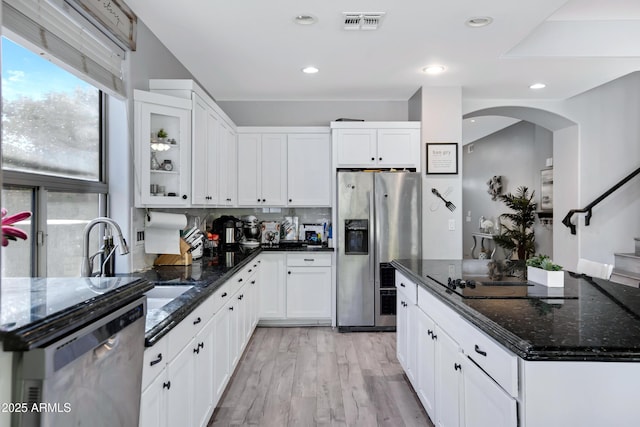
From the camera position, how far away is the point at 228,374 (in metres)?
2.83

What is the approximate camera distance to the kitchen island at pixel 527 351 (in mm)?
1220

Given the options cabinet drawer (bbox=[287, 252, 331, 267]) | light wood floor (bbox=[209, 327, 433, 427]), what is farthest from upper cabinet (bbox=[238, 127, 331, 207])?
light wood floor (bbox=[209, 327, 433, 427])

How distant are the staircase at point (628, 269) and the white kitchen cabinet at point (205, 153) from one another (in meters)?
4.33

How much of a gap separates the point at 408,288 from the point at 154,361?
5.90 feet

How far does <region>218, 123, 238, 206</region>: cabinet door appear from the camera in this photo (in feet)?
12.5

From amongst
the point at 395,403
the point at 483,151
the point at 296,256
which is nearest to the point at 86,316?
the point at 395,403

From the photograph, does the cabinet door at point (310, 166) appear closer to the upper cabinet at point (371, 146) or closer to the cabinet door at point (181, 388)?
the upper cabinet at point (371, 146)

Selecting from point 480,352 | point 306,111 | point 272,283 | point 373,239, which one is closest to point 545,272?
point 480,352

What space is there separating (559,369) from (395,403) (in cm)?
171

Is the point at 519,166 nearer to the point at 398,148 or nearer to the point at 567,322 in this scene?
the point at 398,148

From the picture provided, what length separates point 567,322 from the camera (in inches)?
57.2

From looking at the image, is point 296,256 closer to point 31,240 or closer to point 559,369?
point 31,240

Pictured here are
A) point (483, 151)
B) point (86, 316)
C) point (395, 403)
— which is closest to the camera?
point (86, 316)

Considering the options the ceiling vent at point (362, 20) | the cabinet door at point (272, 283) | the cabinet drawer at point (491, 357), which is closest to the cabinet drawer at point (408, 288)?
the cabinet drawer at point (491, 357)
